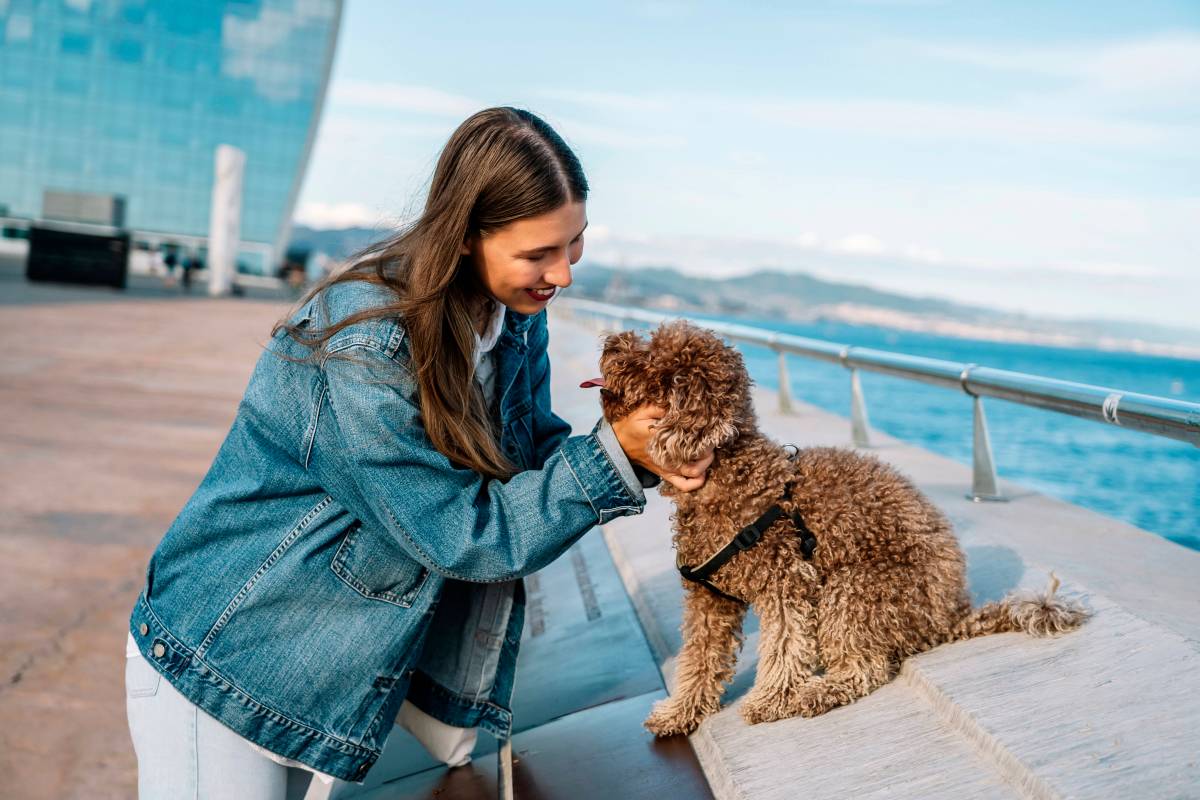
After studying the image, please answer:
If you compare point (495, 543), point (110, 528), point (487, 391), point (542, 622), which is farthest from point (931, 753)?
point (110, 528)

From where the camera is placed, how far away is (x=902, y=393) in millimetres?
55000

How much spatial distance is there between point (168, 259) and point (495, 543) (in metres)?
43.3

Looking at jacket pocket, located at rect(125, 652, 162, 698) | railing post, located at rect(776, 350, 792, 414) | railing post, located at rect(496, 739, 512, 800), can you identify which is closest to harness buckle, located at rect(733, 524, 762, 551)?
railing post, located at rect(496, 739, 512, 800)

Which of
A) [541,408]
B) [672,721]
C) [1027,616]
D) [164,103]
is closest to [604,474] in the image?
[541,408]

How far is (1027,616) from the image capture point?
2812 millimetres

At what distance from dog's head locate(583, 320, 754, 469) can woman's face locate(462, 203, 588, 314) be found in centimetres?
24

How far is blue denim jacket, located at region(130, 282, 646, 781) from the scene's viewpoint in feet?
7.77

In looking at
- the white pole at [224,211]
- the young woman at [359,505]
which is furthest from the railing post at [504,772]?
the white pole at [224,211]

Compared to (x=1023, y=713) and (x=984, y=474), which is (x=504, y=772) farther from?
(x=984, y=474)

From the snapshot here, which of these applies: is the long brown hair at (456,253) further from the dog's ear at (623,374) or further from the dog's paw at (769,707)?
the dog's paw at (769,707)

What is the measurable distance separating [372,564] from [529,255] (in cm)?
90

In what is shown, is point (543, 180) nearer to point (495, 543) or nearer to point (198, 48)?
point (495, 543)

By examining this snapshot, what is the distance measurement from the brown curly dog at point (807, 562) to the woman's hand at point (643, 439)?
2.9 inches

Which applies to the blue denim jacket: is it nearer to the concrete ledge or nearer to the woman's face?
the woman's face
